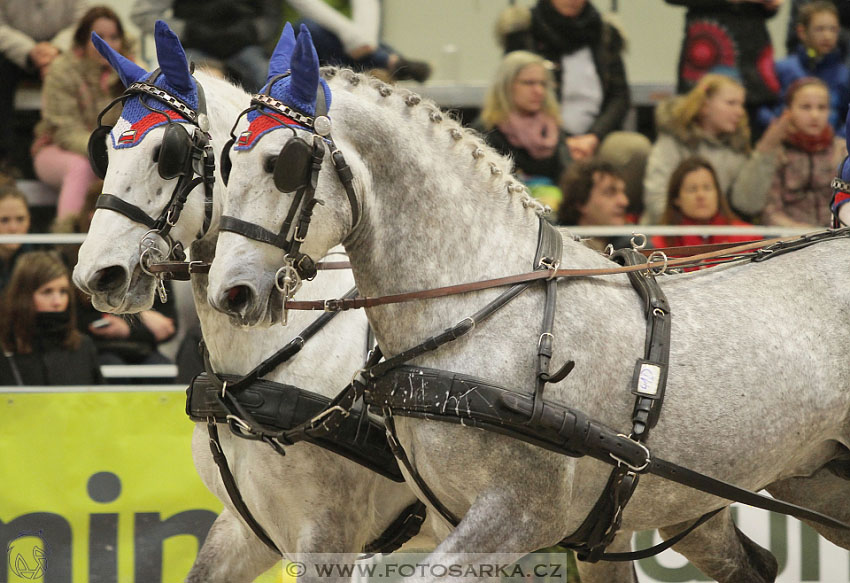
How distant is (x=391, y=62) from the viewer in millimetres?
5645

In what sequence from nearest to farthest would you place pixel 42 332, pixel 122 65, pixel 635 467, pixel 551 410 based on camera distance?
pixel 551 410
pixel 635 467
pixel 122 65
pixel 42 332

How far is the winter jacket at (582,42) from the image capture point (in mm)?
5672

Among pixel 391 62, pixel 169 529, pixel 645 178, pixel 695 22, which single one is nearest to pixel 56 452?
pixel 169 529

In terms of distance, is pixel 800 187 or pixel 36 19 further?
pixel 800 187

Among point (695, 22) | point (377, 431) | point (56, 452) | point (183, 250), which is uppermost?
point (695, 22)

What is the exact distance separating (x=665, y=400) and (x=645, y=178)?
2.99 m

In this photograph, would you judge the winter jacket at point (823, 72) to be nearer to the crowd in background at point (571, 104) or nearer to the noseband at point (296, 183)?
the crowd in background at point (571, 104)

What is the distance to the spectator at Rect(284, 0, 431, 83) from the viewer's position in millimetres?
5543

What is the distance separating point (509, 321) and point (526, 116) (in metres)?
2.88

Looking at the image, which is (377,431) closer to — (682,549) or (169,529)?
(682,549)

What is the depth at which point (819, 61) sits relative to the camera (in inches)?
233

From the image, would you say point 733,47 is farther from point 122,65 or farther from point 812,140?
point 122,65

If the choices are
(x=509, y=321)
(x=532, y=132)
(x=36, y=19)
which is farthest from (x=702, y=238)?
(x=36, y=19)

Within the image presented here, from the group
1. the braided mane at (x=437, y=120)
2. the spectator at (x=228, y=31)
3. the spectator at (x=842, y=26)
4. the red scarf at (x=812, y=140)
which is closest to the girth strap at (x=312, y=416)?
the braided mane at (x=437, y=120)
